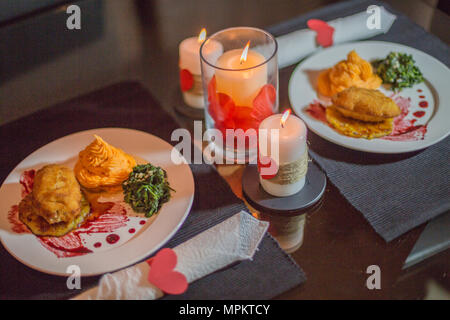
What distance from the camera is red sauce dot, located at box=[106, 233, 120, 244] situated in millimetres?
816

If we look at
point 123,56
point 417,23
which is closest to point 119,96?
point 123,56

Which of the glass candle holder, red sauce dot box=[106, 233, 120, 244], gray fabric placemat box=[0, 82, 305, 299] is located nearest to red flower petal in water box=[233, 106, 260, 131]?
the glass candle holder

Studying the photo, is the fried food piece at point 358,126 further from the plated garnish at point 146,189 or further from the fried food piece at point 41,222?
the fried food piece at point 41,222

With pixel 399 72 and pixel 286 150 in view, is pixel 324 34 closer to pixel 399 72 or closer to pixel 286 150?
pixel 399 72

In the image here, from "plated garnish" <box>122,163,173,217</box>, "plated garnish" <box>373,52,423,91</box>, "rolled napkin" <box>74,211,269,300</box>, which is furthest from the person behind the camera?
"plated garnish" <box>373,52,423,91</box>

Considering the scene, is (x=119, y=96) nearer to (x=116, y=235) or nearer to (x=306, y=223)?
(x=116, y=235)

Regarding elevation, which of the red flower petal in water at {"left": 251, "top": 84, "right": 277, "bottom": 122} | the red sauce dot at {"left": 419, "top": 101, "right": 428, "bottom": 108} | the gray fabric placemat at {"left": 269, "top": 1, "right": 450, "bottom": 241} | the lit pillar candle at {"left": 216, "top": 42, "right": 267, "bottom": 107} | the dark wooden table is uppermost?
the lit pillar candle at {"left": 216, "top": 42, "right": 267, "bottom": 107}

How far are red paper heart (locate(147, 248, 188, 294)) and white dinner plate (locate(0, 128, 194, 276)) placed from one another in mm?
22

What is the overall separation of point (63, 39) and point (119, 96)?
36 cm

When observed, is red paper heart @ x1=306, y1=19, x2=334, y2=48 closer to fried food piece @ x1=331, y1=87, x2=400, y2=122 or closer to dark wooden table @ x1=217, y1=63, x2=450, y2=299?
fried food piece @ x1=331, y1=87, x2=400, y2=122

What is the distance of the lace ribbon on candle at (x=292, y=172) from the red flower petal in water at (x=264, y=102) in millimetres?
149

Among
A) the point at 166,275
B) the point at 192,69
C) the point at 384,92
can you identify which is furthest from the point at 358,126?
the point at 166,275

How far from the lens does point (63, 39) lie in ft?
4.47

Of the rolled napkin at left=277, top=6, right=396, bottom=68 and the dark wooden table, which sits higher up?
the rolled napkin at left=277, top=6, right=396, bottom=68
